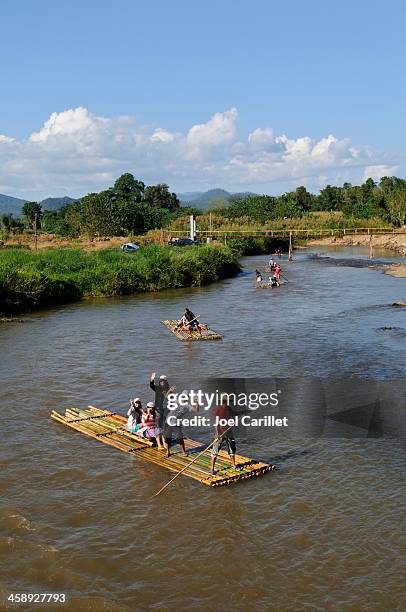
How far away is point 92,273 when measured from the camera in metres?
44.8

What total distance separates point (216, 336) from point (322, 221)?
82707 mm

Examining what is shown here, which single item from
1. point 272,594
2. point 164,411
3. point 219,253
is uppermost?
point 219,253

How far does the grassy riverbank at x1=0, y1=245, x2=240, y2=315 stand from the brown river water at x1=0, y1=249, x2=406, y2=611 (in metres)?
12.1

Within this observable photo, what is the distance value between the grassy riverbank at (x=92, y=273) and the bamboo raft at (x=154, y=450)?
20.3 meters

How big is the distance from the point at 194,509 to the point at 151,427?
3.12 m

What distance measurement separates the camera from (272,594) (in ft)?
34.5

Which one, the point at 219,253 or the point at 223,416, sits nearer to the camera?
the point at 223,416

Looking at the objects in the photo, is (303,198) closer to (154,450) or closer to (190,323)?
(190,323)

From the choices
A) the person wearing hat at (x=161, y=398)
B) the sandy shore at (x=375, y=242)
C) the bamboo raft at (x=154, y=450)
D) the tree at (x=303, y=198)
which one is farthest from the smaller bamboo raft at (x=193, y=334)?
the tree at (x=303, y=198)

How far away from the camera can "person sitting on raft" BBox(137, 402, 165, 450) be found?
1579cm

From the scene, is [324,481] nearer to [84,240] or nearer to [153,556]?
[153,556]

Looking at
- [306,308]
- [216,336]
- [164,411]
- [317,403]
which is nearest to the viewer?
[164,411]

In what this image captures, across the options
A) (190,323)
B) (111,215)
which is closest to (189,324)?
(190,323)

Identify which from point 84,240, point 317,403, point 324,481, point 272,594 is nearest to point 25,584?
point 272,594
